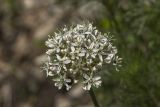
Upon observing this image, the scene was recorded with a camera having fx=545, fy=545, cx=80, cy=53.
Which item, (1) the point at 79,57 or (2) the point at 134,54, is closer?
(1) the point at 79,57

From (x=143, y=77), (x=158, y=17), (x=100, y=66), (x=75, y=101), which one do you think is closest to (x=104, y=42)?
(x=100, y=66)

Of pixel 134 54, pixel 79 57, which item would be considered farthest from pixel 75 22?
pixel 79 57

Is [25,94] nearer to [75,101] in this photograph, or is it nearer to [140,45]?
[75,101]

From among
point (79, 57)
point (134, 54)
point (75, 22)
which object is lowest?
point (79, 57)

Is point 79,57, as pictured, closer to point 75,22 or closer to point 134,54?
point 134,54

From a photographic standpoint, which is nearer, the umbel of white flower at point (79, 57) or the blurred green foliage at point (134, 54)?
the umbel of white flower at point (79, 57)

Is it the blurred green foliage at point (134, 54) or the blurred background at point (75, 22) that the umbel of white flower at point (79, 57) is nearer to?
the blurred green foliage at point (134, 54)

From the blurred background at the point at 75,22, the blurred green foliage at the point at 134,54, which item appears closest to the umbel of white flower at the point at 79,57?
the blurred green foliage at the point at 134,54
